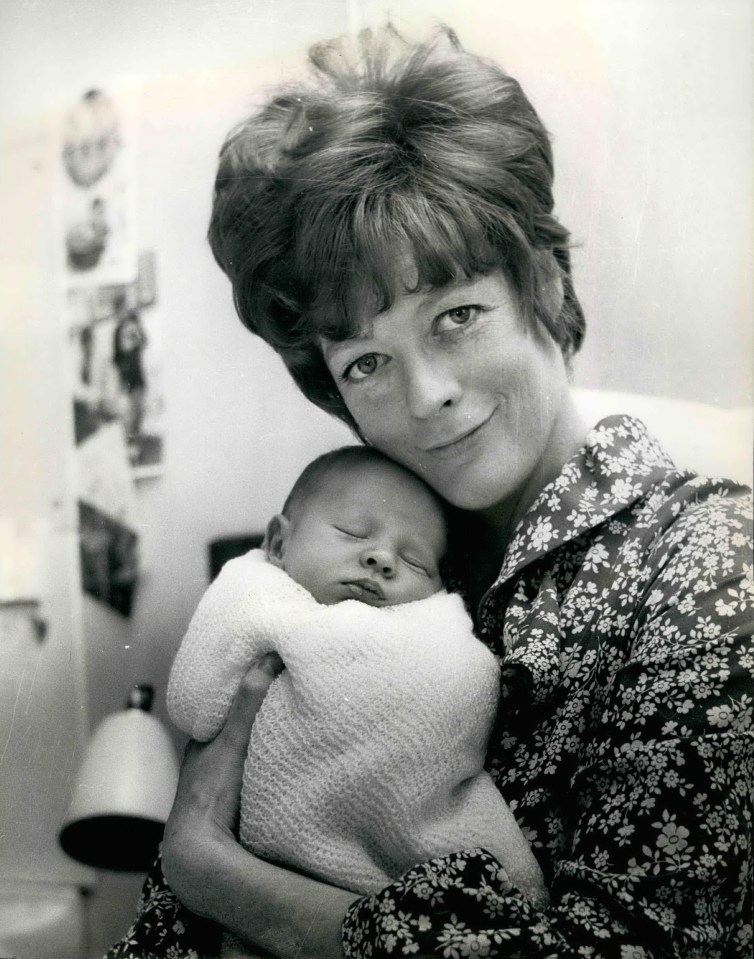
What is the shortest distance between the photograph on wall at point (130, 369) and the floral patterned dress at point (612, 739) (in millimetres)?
576

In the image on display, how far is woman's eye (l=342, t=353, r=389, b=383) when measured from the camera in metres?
1.64

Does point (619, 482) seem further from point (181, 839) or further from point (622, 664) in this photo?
point (181, 839)

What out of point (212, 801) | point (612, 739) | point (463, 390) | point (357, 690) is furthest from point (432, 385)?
point (212, 801)

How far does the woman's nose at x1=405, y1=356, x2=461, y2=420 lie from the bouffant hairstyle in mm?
104

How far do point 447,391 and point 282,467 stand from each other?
0.93 feet

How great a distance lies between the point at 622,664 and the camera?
1501mm

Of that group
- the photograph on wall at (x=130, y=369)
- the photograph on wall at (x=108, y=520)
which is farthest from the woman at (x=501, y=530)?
the photograph on wall at (x=108, y=520)

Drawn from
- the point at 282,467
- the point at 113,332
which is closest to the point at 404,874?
the point at 282,467

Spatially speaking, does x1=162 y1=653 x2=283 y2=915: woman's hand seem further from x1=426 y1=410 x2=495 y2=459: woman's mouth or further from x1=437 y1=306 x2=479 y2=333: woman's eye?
x1=437 y1=306 x2=479 y2=333: woman's eye

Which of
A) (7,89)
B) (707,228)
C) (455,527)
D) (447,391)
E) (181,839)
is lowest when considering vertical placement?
(181,839)

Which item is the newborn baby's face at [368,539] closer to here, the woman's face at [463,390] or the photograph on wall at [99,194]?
the woman's face at [463,390]

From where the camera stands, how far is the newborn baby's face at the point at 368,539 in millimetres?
1580

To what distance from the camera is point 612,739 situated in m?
1.43

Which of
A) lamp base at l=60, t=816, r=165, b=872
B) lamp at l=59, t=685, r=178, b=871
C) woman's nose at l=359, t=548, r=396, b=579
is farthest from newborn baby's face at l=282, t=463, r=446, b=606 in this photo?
lamp base at l=60, t=816, r=165, b=872
